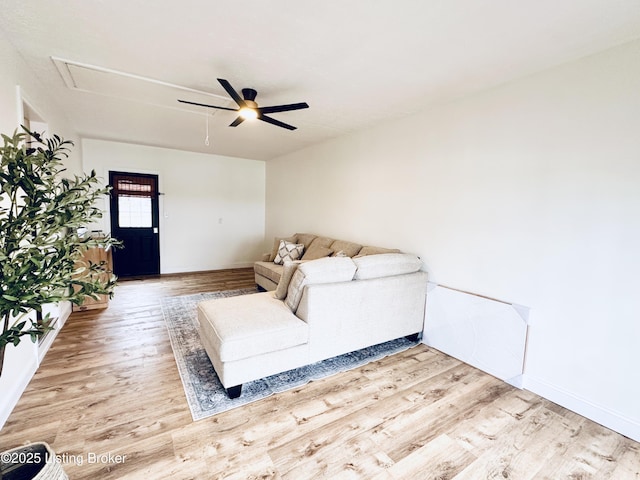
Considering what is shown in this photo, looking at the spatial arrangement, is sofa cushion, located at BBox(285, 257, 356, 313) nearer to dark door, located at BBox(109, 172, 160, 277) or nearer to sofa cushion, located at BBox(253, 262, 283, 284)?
sofa cushion, located at BBox(253, 262, 283, 284)

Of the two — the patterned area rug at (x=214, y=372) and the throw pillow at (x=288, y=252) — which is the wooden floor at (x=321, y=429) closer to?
the patterned area rug at (x=214, y=372)

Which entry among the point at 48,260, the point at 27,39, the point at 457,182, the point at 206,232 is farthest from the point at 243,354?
the point at 206,232

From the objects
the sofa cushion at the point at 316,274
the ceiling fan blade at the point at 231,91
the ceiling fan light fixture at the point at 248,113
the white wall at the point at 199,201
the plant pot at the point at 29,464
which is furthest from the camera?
the white wall at the point at 199,201

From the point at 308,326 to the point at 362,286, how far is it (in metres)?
0.63

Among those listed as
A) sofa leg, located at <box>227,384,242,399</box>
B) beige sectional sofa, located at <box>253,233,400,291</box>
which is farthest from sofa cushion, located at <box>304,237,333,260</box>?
sofa leg, located at <box>227,384,242,399</box>

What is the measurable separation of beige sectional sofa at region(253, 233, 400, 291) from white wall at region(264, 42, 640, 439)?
68 centimetres

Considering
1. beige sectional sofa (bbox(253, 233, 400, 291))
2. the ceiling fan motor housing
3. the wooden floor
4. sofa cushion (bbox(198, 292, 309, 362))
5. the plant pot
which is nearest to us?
the plant pot

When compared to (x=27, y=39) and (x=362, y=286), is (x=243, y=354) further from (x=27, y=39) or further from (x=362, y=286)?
(x=27, y=39)

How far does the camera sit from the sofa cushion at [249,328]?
7.19 feet

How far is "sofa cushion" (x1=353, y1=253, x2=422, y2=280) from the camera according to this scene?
2.85m

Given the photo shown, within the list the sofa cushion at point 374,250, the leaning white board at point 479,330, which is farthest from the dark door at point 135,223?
the leaning white board at point 479,330

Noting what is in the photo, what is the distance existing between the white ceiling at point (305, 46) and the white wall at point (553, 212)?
0.26 meters

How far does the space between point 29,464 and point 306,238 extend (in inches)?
162

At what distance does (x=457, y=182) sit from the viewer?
304cm
